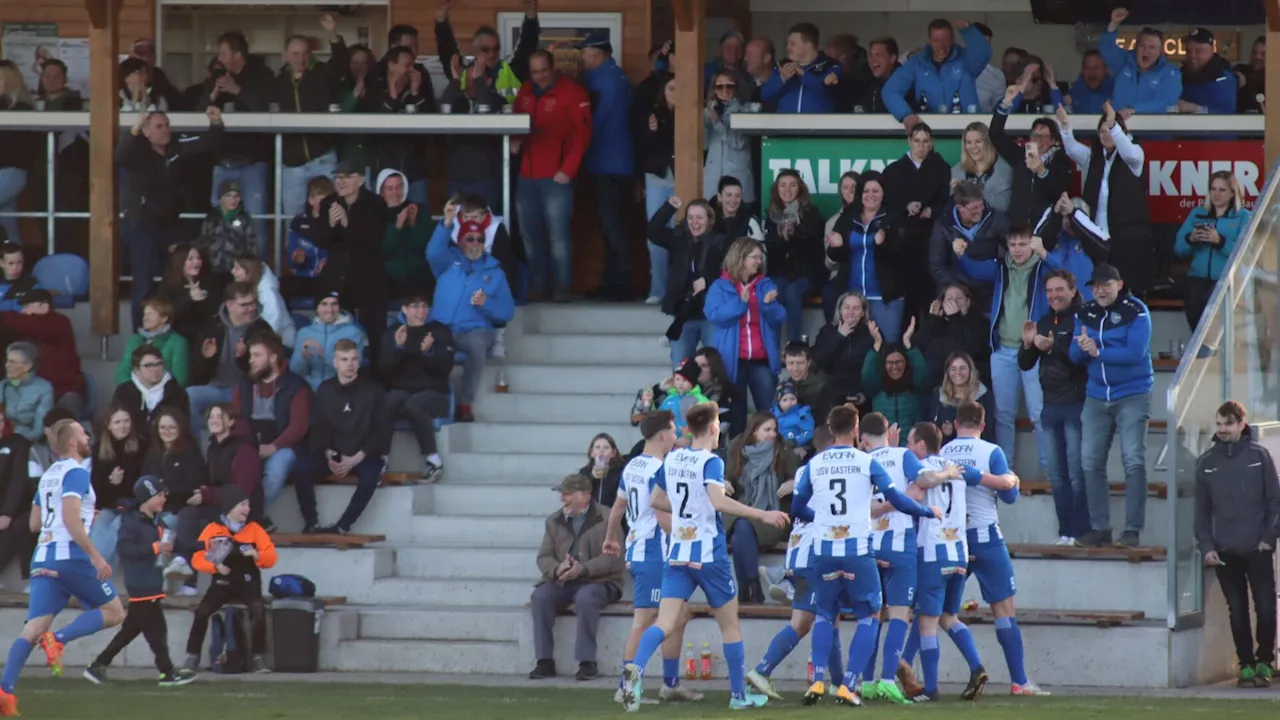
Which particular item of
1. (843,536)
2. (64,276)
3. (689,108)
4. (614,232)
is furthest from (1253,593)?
(64,276)

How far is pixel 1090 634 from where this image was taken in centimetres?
1358

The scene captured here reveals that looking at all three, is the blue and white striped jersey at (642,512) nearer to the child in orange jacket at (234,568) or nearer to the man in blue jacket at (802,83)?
the child in orange jacket at (234,568)

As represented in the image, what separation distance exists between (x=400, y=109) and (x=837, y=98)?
3563 millimetres

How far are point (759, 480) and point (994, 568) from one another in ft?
6.77

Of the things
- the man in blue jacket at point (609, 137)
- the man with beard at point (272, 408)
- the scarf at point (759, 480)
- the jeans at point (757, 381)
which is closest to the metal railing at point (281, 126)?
the man in blue jacket at point (609, 137)

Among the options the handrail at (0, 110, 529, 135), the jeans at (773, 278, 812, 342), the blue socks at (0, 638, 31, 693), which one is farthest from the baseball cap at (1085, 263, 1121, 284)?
the blue socks at (0, 638, 31, 693)

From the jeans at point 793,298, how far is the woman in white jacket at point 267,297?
373cm

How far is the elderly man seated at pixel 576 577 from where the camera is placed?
45.7 ft

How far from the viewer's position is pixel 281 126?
17922 millimetres

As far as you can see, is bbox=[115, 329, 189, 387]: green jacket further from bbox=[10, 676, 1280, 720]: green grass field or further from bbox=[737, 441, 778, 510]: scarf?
bbox=[737, 441, 778, 510]: scarf

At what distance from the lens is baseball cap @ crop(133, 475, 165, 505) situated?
1493 centimetres

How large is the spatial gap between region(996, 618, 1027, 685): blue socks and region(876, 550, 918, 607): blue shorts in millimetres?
661

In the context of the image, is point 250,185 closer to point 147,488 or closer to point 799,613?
point 147,488

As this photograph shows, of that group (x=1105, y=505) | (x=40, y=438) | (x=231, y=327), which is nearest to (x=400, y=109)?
(x=231, y=327)
